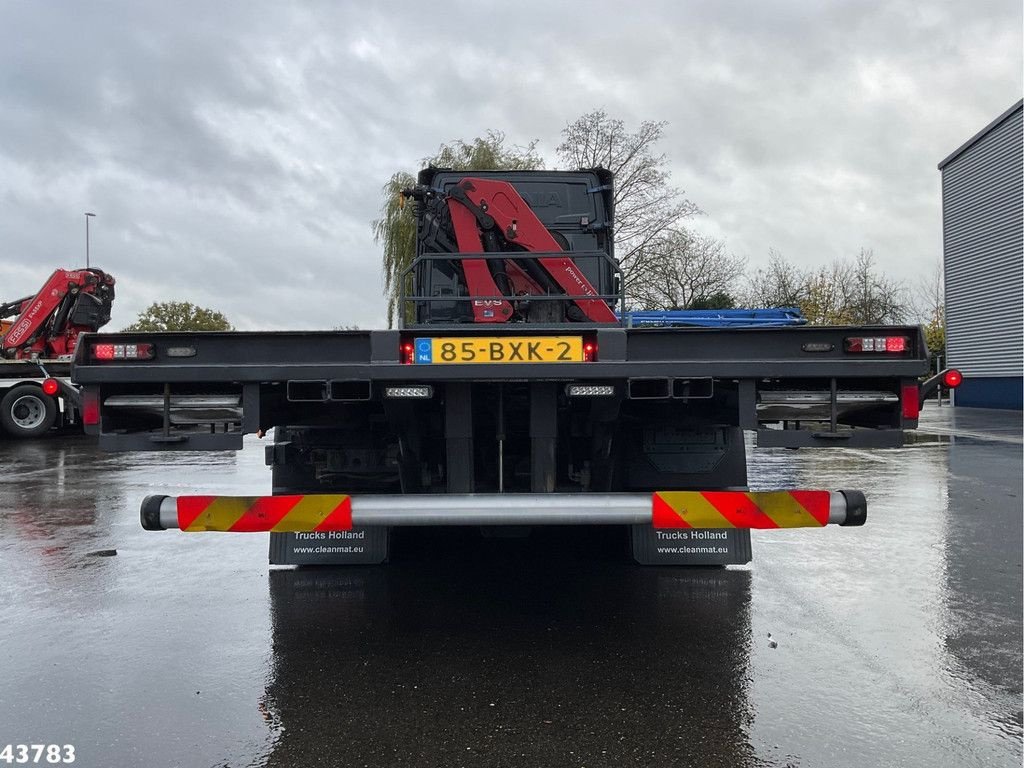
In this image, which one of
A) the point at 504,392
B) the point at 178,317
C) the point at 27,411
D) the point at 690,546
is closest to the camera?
the point at 504,392

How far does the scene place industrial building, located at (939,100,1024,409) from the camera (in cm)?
2495

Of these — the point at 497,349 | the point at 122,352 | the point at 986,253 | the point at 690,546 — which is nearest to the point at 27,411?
the point at 122,352

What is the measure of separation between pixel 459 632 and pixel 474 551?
186 centimetres

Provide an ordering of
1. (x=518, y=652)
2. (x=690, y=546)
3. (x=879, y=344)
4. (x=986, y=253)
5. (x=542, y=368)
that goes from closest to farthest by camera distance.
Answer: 1. (x=542, y=368)
2. (x=879, y=344)
3. (x=518, y=652)
4. (x=690, y=546)
5. (x=986, y=253)

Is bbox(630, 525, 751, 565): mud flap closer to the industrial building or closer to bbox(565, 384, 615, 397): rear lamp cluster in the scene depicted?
bbox(565, 384, 615, 397): rear lamp cluster

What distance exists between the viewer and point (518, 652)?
166 inches

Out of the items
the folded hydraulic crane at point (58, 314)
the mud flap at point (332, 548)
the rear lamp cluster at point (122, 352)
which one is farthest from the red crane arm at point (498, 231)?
the folded hydraulic crane at point (58, 314)

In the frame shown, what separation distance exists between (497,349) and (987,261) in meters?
28.3

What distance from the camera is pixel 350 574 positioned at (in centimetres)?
566

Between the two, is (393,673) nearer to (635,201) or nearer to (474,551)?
(474,551)

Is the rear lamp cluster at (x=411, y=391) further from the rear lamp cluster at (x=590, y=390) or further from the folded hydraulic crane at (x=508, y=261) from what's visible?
the folded hydraulic crane at (x=508, y=261)

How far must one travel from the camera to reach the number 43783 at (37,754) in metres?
3.13

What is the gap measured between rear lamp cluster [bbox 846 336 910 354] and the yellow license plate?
129 cm

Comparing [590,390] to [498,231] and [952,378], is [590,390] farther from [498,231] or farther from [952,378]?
[498,231]
